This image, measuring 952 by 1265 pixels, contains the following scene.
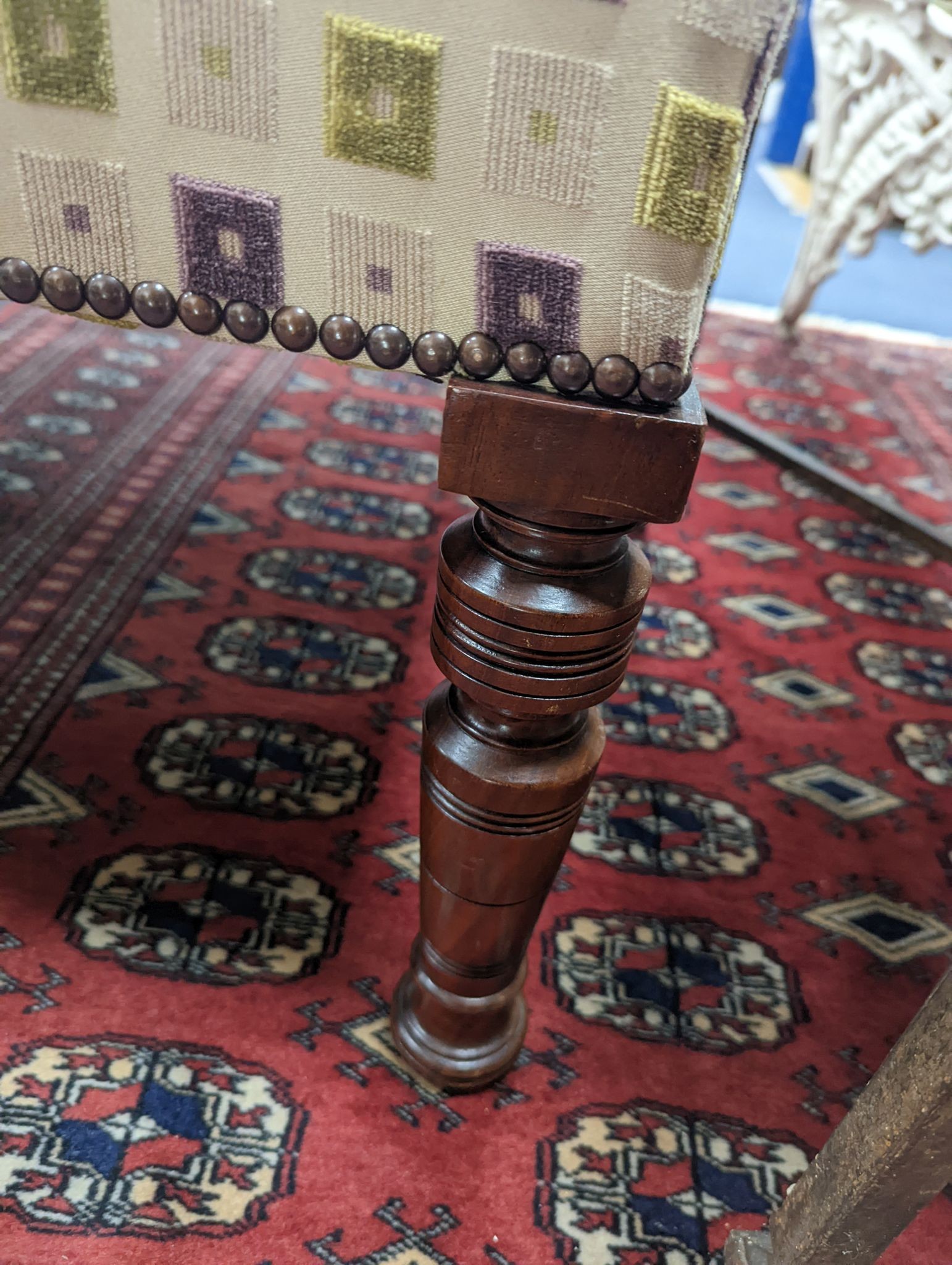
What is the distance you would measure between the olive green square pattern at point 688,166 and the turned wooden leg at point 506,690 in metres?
0.08

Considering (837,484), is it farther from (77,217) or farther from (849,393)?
(77,217)

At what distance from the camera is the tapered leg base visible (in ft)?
2.21

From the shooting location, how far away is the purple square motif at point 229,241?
0.43 m

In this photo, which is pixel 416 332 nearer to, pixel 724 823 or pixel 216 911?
pixel 216 911

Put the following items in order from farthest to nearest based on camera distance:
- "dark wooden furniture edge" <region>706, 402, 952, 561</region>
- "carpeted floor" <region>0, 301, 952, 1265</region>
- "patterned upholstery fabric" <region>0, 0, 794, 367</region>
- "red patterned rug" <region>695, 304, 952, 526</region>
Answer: "red patterned rug" <region>695, 304, 952, 526</region> < "dark wooden furniture edge" <region>706, 402, 952, 561</region> < "carpeted floor" <region>0, 301, 952, 1265</region> < "patterned upholstery fabric" <region>0, 0, 794, 367</region>

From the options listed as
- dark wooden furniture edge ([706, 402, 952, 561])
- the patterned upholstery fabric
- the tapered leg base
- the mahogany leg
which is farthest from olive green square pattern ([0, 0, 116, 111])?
dark wooden furniture edge ([706, 402, 952, 561])

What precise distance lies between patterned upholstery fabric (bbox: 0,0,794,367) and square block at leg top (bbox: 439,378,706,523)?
3 cm

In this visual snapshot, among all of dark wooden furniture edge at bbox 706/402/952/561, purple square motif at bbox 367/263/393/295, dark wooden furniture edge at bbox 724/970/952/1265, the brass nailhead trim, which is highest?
purple square motif at bbox 367/263/393/295

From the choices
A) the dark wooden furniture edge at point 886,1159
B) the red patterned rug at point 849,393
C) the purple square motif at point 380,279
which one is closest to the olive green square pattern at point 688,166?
the purple square motif at point 380,279

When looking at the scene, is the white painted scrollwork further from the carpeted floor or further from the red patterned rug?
the carpeted floor

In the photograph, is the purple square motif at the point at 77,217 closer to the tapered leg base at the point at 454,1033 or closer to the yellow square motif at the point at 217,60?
the yellow square motif at the point at 217,60

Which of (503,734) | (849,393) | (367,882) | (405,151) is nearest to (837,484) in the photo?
(849,393)

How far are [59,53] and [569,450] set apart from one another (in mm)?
264

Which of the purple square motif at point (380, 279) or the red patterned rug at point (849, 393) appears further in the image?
the red patterned rug at point (849, 393)
